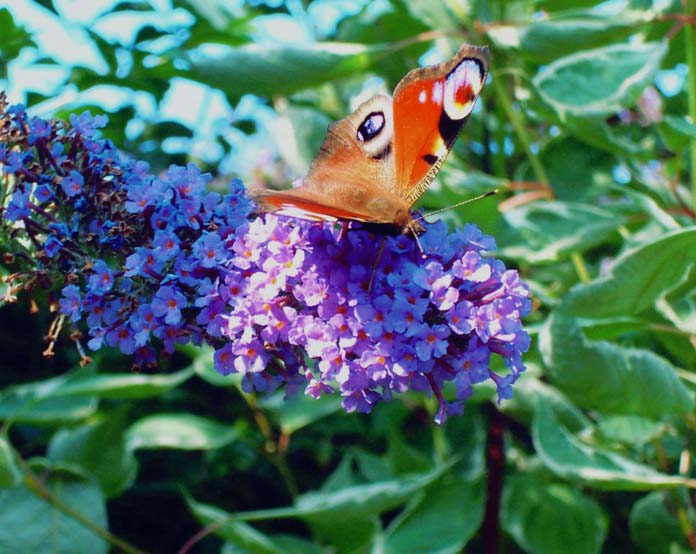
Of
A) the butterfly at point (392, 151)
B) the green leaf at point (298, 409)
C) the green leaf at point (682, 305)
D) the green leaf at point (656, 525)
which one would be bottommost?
the green leaf at point (656, 525)

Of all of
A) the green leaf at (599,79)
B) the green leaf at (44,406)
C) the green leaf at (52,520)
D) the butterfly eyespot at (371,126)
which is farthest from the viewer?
the green leaf at (44,406)

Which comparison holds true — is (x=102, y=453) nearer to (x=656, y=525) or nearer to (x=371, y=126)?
(x=371, y=126)

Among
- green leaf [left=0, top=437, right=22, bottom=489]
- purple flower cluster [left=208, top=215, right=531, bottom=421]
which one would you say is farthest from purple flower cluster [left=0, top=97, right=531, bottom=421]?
green leaf [left=0, top=437, right=22, bottom=489]

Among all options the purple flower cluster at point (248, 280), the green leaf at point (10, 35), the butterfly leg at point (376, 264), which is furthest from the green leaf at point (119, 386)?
the butterfly leg at point (376, 264)

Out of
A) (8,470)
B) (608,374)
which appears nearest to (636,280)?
(608,374)

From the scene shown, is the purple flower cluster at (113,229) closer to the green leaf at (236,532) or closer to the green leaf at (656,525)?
the green leaf at (236,532)

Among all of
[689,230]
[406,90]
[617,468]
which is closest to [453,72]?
[406,90]
